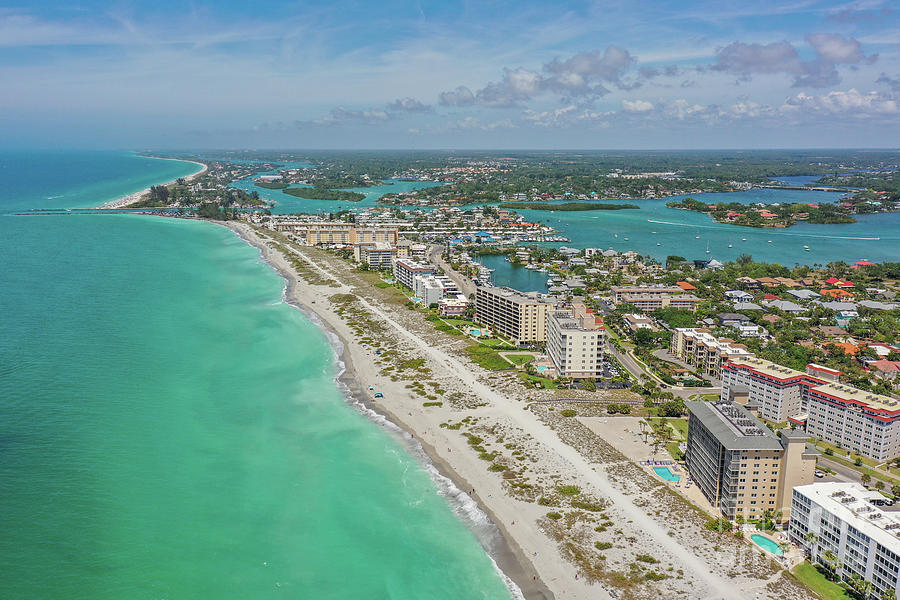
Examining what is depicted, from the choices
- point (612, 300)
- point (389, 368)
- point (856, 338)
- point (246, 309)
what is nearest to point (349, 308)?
point (246, 309)

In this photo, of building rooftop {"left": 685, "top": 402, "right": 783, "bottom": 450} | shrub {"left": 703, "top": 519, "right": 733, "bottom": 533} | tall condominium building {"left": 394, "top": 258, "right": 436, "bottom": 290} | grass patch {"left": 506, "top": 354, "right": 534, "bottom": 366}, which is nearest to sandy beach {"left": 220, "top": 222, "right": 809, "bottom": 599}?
shrub {"left": 703, "top": 519, "right": 733, "bottom": 533}

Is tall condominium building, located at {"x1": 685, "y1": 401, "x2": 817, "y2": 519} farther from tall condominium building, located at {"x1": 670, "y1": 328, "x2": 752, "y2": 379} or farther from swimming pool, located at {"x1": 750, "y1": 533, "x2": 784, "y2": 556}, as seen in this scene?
tall condominium building, located at {"x1": 670, "y1": 328, "x2": 752, "y2": 379}

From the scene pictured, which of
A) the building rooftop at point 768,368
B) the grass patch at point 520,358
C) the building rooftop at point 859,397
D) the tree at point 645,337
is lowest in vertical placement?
the grass patch at point 520,358

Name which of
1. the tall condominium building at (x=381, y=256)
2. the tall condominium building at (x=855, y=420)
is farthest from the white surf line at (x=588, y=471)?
the tall condominium building at (x=381, y=256)

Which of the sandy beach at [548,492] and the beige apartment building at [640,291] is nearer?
the sandy beach at [548,492]

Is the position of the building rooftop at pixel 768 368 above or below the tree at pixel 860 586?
above

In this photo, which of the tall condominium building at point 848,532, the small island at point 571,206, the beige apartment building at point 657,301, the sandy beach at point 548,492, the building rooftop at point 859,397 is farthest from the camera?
the small island at point 571,206

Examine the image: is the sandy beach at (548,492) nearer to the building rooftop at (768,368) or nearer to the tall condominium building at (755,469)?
the tall condominium building at (755,469)
